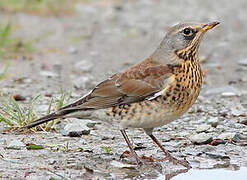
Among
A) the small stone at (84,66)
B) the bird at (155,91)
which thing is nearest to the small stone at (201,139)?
the bird at (155,91)

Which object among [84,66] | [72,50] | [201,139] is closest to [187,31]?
[201,139]

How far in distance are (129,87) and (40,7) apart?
8.17m

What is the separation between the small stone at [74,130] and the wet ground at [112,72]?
78 mm

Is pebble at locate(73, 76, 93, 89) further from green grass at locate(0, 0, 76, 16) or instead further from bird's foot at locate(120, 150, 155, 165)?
green grass at locate(0, 0, 76, 16)

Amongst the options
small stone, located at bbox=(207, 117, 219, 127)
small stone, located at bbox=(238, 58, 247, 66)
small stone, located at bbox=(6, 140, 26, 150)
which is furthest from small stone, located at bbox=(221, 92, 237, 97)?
small stone, located at bbox=(6, 140, 26, 150)

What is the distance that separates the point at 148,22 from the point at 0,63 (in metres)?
5.02

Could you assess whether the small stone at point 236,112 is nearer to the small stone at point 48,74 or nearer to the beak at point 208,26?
the beak at point 208,26

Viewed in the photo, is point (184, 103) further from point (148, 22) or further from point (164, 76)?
point (148, 22)

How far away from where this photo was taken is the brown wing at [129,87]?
5.77m

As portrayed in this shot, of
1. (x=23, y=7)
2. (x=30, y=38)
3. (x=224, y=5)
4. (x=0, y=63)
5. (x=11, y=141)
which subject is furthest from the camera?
(x=224, y=5)

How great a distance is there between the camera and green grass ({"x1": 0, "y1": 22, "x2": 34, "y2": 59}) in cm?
981

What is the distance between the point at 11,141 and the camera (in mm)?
6082

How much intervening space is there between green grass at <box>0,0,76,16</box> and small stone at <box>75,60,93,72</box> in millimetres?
2934

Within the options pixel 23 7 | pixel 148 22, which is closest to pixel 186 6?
pixel 148 22
